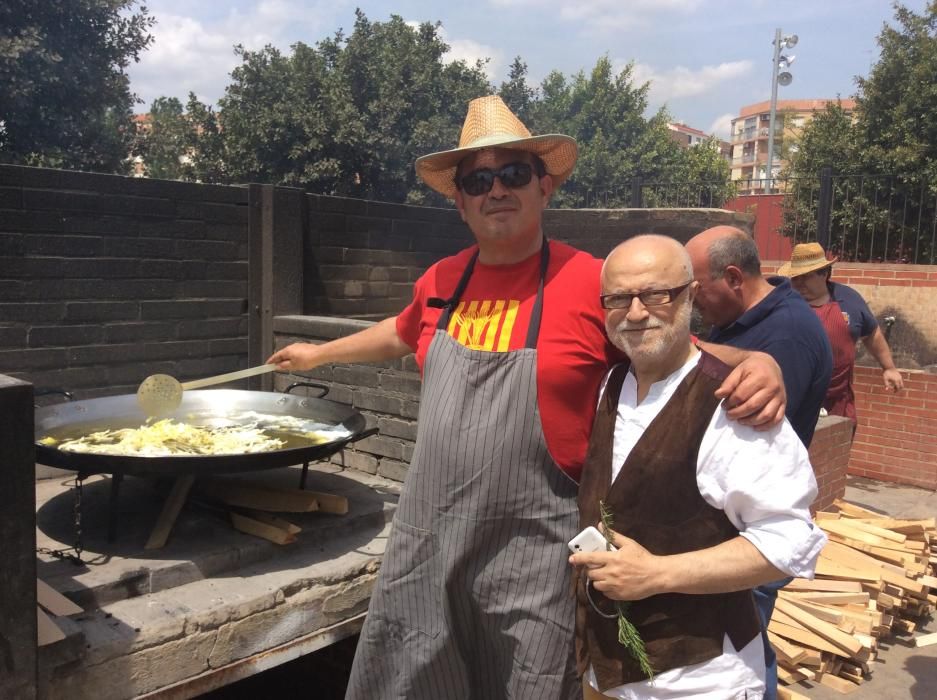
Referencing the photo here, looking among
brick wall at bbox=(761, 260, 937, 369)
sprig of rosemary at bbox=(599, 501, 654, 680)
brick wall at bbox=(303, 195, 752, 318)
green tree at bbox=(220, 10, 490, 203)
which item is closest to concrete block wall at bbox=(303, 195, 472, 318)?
brick wall at bbox=(303, 195, 752, 318)

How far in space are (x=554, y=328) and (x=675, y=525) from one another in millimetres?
654

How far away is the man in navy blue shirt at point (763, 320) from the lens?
103 inches

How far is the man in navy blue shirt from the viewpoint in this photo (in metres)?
2.62

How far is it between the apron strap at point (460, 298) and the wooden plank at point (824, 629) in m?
3.14

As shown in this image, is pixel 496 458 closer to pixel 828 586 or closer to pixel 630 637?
pixel 630 637

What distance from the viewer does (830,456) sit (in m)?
6.08

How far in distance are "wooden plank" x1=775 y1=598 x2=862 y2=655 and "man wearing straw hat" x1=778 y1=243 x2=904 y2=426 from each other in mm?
2022

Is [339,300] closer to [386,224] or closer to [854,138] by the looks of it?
[386,224]

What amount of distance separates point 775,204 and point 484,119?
15948 millimetres

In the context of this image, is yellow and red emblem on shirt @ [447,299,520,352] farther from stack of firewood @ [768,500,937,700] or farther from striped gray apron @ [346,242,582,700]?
stack of firewood @ [768,500,937,700]

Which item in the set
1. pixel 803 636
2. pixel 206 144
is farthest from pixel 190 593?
pixel 206 144

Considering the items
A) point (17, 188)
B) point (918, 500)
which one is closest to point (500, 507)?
point (17, 188)

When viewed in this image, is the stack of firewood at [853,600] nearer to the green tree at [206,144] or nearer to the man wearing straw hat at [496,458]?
the man wearing straw hat at [496,458]

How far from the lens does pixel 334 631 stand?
3.41 meters
